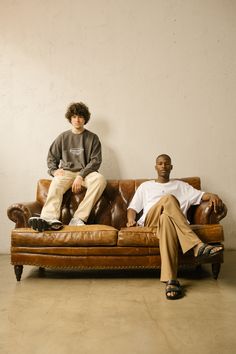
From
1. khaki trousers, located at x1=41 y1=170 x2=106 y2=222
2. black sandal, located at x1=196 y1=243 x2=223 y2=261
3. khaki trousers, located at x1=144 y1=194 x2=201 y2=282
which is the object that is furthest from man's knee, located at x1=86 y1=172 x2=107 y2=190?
black sandal, located at x1=196 y1=243 x2=223 y2=261

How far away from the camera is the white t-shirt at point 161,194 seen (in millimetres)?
3436

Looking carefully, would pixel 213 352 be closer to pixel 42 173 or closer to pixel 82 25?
pixel 42 173

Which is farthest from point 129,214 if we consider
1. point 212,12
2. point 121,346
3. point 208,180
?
point 212,12

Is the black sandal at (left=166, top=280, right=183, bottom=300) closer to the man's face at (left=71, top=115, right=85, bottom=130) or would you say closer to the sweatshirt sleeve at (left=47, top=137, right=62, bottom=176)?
the sweatshirt sleeve at (left=47, top=137, right=62, bottom=176)

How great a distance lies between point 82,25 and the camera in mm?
4320

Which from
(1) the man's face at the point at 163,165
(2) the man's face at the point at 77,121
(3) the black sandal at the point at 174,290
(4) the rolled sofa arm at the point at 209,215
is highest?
(2) the man's face at the point at 77,121

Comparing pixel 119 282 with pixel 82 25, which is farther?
pixel 82 25

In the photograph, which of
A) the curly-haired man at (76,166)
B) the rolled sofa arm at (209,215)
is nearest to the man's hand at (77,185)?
the curly-haired man at (76,166)

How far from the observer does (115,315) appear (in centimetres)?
226

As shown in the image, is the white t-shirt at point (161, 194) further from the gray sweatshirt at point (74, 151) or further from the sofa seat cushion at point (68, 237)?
the gray sweatshirt at point (74, 151)

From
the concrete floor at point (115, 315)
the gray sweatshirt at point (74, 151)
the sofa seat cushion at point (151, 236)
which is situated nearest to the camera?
the concrete floor at point (115, 315)

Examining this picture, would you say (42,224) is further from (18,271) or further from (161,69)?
(161,69)

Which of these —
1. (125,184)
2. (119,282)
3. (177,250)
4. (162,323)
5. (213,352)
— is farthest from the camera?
(125,184)

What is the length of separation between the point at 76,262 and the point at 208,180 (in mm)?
2069
